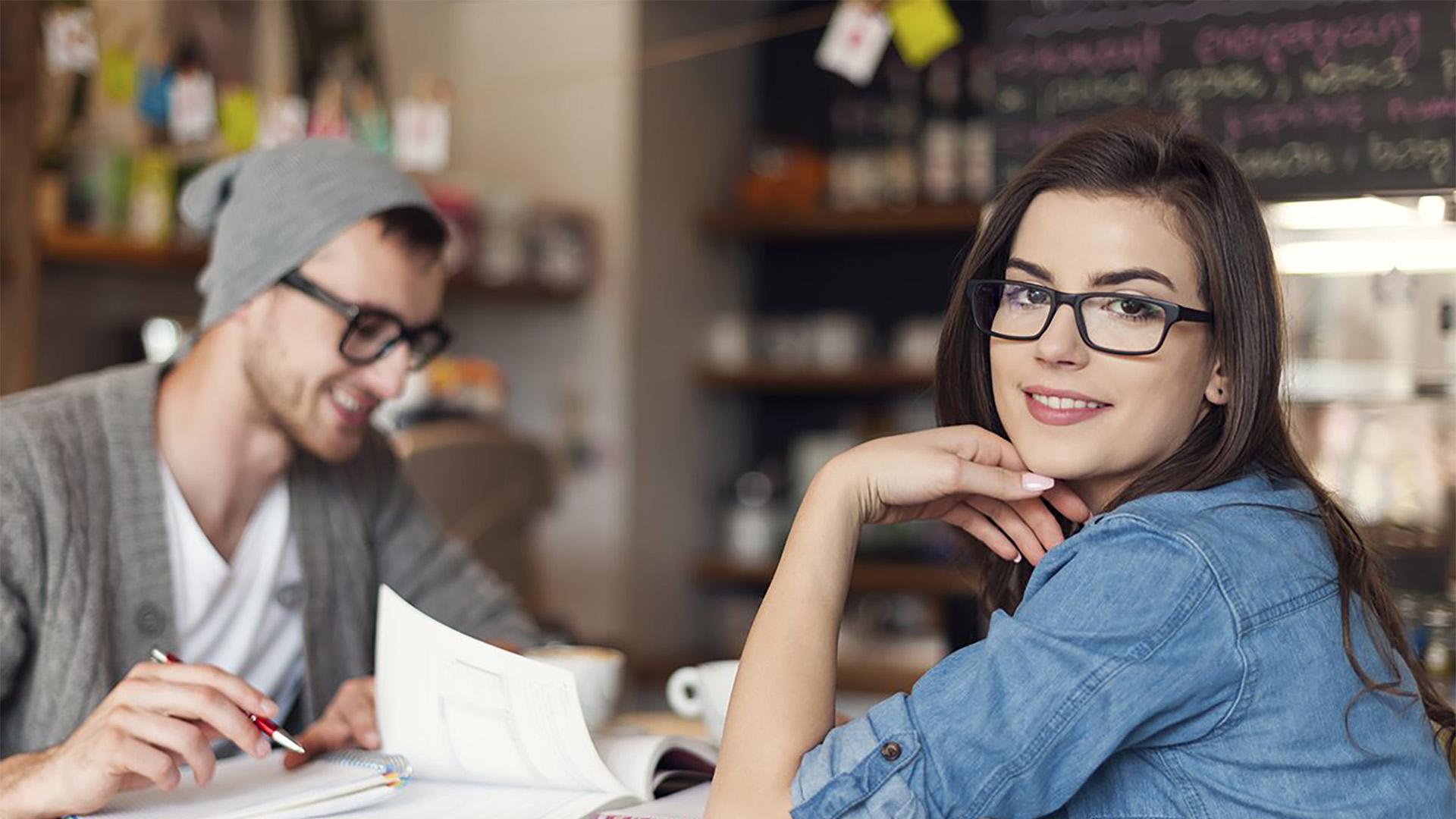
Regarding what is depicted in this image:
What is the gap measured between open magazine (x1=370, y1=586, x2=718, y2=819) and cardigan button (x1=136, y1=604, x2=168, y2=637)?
0.36 meters

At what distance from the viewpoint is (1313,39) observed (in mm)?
2447

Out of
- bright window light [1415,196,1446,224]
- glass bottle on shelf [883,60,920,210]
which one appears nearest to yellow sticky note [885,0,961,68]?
bright window light [1415,196,1446,224]

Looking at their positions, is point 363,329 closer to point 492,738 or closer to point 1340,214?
point 492,738

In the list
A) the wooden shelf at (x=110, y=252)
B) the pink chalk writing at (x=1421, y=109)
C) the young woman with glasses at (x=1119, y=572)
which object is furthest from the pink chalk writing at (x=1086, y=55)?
the wooden shelf at (x=110, y=252)

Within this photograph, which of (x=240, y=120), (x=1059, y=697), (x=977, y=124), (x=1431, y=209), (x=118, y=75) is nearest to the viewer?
(x=1059, y=697)

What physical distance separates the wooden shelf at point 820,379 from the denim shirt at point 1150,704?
314cm

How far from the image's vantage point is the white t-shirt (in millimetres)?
1717

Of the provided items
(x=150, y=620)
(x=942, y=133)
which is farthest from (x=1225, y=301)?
(x=942, y=133)

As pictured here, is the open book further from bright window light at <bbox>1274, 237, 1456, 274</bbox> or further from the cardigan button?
bright window light at <bbox>1274, 237, 1456, 274</bbox>

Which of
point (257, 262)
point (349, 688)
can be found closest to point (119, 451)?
point (257, 262)

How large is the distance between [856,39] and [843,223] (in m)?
1.93

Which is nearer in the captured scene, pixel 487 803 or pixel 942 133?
pixel 487 803

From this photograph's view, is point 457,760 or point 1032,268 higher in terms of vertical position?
point 1032,268

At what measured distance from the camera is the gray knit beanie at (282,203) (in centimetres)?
172
